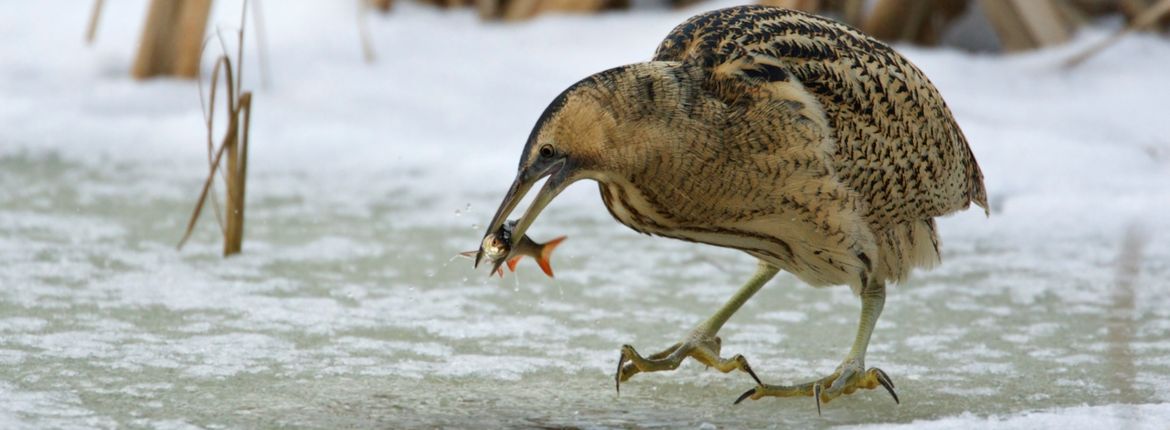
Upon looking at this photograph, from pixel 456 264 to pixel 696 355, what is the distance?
1087 mm

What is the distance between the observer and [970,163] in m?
3.43

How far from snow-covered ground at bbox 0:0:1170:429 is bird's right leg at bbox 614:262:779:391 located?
46mm

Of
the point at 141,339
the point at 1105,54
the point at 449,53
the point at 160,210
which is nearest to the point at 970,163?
the point at 141,339

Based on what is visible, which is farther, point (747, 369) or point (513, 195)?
point (747, 369)

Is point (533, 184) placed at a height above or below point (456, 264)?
above

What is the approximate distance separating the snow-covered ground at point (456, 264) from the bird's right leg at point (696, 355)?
0.05 metres

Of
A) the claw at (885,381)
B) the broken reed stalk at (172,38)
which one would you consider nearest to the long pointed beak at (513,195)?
the claw at (885,381)

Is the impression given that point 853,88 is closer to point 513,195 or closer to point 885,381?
point 885,381

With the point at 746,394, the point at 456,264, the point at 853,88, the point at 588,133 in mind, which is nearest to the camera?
the point at 588,133

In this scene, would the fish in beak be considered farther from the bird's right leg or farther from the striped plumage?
the bird's right leg

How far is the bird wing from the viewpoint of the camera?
2.86m

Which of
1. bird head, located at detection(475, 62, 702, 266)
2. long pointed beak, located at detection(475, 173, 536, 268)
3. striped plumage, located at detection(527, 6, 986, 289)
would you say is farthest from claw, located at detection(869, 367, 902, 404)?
long pointed beak, located at detection(475, 173, 536, 268)

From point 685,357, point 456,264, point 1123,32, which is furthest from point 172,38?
point 1123,32

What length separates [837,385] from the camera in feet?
9.66
